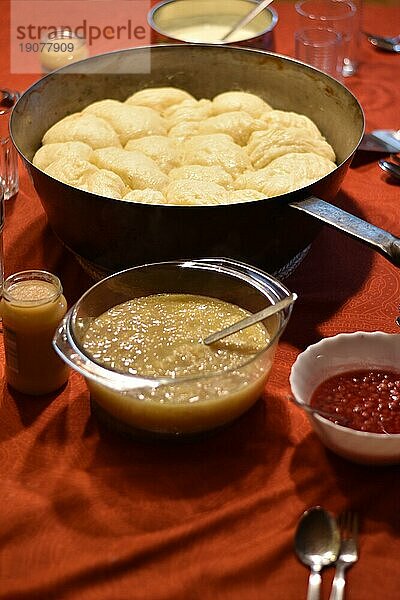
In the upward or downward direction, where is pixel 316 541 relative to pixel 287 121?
downward

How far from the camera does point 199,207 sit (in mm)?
1034

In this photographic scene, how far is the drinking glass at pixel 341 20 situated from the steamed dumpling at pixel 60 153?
741 mm

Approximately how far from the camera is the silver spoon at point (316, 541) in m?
0.79

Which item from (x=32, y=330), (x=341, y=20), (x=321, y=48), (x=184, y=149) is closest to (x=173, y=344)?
(x=32, y=330)

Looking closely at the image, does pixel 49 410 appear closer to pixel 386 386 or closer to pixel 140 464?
pixel 140 464

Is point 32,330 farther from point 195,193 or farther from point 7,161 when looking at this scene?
point 7,161

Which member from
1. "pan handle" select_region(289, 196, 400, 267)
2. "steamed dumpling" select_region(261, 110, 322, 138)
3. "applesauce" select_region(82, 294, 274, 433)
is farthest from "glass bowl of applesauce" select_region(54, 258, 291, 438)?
"steamed dumpling" select_region(261, 110, 322, 138)

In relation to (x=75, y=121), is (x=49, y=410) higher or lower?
lower

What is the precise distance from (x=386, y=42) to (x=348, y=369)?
1.25 meters

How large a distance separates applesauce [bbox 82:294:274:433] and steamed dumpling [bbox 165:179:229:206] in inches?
8.2

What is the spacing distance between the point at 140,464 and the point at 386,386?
11.8 inches

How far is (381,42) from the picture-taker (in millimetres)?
1963

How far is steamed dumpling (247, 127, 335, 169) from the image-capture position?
1300mm

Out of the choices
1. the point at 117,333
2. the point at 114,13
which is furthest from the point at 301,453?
the point at 114,13
